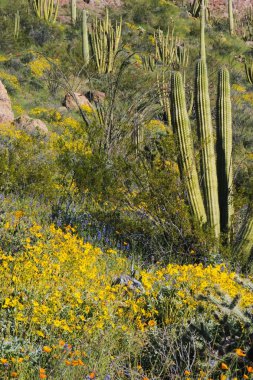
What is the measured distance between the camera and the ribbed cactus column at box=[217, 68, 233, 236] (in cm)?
688

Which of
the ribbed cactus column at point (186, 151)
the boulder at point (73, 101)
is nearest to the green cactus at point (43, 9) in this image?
the boulder at point (73, 101)

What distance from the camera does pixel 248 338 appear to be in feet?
10.6

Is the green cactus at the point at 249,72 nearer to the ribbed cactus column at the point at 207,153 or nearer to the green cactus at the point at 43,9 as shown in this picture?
the green cactus at the point at 43,9

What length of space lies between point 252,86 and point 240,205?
19.2 meters

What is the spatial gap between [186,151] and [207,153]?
0.30m

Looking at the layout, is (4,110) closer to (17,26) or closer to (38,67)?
(38,67)

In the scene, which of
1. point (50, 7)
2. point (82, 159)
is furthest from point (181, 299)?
point (50, 7)

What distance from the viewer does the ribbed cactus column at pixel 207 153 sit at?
6.66 meters

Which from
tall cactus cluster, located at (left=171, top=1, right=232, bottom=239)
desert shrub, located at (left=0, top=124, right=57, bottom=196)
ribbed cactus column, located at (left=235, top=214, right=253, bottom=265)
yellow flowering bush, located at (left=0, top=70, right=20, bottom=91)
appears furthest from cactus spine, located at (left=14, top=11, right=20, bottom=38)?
ribbed cactus column, located at (left=235, top=214, right=253, bottom=265)

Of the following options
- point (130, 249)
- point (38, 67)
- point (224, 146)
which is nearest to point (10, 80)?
point (38, 67)

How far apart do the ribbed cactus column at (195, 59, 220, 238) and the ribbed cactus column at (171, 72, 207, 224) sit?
11 centimetres

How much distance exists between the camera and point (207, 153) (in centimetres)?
669

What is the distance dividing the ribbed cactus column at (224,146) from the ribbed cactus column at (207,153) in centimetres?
20

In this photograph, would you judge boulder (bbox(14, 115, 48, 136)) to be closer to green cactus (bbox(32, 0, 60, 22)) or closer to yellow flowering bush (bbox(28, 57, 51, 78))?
yellow flowering bush (bbox(28, 57, 51, 78))
